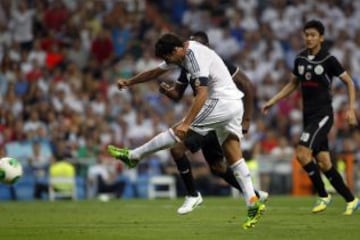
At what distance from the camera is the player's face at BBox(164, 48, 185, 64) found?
42.9 feet

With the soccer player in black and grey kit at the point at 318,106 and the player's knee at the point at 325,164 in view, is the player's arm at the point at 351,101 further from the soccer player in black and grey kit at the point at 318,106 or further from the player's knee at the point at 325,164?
the player's knee at the point at 325,164

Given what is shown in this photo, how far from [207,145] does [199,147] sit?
0.65 ft

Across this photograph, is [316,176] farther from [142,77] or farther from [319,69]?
[142,77]

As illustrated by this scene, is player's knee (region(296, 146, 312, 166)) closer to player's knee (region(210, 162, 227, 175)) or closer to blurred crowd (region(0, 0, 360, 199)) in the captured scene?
player's knee (region(210, 162, 227, 175))

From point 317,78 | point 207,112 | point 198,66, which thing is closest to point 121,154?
point 207,112

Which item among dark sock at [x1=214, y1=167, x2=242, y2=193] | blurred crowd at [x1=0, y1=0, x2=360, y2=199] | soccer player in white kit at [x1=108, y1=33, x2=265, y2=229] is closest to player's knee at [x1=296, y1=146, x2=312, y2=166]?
dark sock at [x1=214, y1=167, x2=242, y2=193]

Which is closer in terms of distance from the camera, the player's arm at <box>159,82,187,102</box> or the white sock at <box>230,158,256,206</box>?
the white sock at <box>230,158,256,206</box>

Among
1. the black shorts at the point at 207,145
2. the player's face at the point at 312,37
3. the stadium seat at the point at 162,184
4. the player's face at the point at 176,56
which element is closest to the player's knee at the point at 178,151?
the black shorts at the point at 207,145

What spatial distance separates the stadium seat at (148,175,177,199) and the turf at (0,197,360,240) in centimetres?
632

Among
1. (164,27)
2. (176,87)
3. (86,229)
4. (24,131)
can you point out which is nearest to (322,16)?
(164,27)

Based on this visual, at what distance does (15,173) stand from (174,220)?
2100 mm

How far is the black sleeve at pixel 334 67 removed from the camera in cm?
1554

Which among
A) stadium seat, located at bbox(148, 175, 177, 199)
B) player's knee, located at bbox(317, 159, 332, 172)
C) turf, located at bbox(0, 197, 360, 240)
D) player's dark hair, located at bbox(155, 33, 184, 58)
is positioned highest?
player's dark hair, located at bbox(155, 33, 184, 58)

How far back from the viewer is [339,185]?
617 inches
